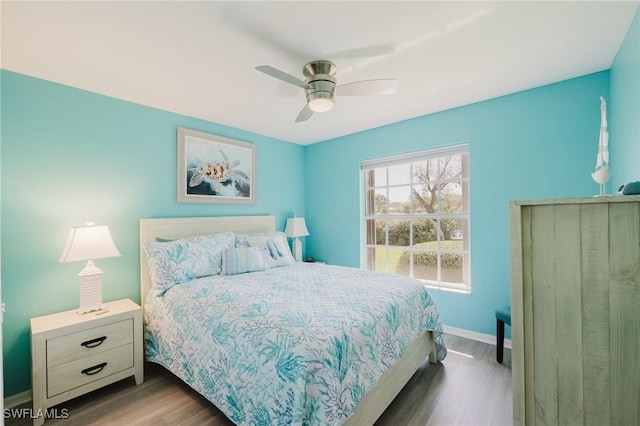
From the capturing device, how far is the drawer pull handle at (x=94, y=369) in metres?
1.96

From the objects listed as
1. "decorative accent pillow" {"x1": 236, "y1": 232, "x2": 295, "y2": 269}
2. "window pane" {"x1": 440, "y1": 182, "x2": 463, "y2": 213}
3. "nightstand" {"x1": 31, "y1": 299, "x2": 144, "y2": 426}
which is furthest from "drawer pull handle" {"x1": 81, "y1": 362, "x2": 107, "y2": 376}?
"window pane" {"x1": 440, "y1": 182, "x2": 463, "y2": 213}

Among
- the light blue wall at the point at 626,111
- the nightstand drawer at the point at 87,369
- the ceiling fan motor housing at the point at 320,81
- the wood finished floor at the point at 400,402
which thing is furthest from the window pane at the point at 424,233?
the nightstand drawer at the point at 87,369

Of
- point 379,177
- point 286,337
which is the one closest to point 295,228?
point 379,177

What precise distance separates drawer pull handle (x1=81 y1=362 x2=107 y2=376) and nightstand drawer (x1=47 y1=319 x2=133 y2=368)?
102mm

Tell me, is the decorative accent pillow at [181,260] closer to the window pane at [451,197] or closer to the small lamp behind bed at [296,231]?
the small lamp behind bed at [296,231]

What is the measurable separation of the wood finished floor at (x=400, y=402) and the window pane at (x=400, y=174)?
6.78ft

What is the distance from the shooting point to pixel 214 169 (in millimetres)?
3242

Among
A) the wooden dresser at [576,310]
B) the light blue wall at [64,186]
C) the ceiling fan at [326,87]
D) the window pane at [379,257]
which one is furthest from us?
the window pane at [379,257]

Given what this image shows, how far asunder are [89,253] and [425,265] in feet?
10.8

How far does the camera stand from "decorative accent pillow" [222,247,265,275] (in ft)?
8.61

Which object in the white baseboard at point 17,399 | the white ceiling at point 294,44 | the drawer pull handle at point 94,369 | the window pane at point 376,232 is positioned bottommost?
the white baseboard at point 17,399

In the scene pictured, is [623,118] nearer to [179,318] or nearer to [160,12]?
[160,12]

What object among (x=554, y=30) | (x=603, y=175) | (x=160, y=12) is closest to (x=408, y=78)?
(x=554, y=30)

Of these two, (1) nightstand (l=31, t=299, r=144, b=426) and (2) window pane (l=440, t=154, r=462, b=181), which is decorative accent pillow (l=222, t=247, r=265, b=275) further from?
(2) window pane (l=440, t=154, r=462, b=181)
